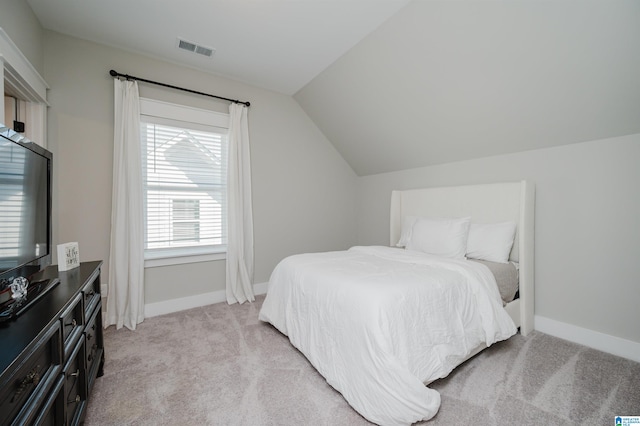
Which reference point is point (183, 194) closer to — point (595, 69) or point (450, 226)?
point (450, 226)

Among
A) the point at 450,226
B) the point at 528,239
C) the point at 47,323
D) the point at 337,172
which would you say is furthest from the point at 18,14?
the point at 528,239

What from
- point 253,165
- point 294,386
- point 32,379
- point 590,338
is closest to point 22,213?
point 32,379

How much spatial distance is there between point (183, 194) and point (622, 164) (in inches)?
157

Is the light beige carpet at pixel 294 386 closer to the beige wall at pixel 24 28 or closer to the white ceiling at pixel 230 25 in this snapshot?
the beige wall at pixel 24 28

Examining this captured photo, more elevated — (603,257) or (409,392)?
(603,257)

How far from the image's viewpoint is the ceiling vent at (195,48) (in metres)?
2.66

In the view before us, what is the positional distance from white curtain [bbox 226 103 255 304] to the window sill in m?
0.16

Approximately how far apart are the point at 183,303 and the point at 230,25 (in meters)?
2.82

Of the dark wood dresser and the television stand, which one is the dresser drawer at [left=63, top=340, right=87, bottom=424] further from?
the television stand

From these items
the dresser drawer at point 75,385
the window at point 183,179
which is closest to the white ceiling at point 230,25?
the window at point 183,179

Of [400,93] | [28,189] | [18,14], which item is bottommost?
[28,189]

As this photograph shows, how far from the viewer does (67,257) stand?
1.79 m

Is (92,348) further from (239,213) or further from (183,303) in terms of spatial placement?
(239,213)

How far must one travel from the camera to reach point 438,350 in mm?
1637
